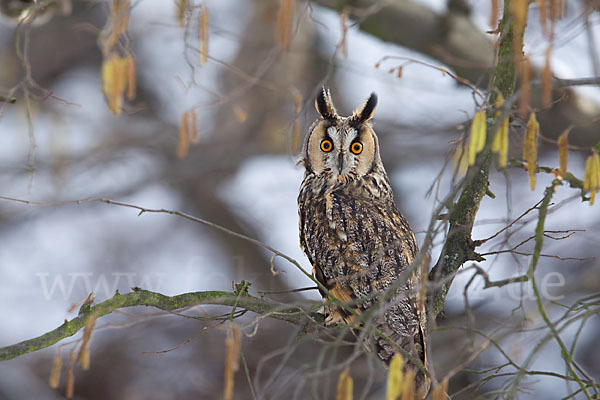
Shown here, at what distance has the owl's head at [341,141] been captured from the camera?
13.0 feet

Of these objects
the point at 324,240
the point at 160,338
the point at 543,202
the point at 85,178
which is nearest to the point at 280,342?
the point at 160,338

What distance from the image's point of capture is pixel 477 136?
5.89 ft

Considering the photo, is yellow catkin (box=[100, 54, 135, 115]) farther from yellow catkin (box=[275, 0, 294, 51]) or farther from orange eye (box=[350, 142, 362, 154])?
orange eye (box=[350, 142, 362, 154])

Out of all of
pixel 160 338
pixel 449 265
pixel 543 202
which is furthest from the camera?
pixel 160 338

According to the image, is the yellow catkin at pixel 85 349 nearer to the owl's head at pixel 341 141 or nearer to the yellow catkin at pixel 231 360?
the yellow catkin at pixel 231 360

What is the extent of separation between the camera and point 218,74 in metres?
9.46

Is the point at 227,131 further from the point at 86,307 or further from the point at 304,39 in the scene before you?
the point at 86,307

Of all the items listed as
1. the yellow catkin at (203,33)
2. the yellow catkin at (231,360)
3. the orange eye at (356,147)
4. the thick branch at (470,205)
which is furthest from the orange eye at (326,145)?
the yellow catkin at (231,360)

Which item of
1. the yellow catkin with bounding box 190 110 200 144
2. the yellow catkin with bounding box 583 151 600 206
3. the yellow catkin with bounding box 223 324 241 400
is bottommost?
the yellow catkin with bounding box 223 324 241 400

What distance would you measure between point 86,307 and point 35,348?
0.75ft

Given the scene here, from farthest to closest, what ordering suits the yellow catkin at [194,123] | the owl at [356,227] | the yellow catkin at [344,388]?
the owl at [356,227]
the yellow catkin at [194,123]
the yellow catkin at [344,388]

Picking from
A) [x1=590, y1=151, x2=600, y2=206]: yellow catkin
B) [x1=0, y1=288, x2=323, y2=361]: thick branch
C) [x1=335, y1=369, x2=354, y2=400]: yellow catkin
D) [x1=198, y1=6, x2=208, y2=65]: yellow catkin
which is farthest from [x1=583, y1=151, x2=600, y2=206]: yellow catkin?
[x1=198, y1=6, x2=208, y2=65]: yellow catkin

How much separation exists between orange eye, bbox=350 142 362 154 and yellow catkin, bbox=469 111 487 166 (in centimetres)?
218

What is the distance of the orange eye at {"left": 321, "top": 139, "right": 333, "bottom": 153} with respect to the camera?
4023 millimetres
